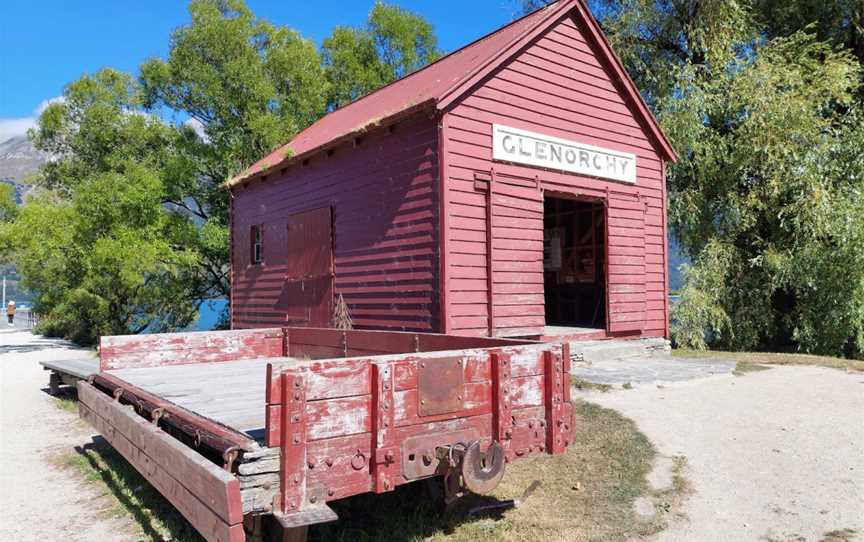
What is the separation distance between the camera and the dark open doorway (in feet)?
48.9

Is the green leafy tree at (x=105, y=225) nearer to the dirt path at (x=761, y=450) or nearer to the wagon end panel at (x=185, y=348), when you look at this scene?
the wagon end panel at (x=185, y=348)

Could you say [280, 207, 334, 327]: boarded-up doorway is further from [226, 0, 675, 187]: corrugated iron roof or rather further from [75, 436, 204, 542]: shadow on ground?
[75, 436, 204, 542]: shadow on ground

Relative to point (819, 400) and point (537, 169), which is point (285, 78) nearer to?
point (537, 169)

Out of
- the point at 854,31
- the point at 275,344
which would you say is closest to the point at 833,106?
the point at 854,31

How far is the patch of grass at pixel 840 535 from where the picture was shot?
434cm

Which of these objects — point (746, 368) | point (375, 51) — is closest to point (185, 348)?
point (746, 368)

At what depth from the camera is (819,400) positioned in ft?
27.1

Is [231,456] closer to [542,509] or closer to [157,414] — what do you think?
[157,414]

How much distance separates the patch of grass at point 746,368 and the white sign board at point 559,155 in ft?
12.9

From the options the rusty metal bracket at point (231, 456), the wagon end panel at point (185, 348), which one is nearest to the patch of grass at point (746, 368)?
the wagon end panel at point (185, 348)

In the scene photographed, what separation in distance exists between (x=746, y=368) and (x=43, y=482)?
10.3 meters

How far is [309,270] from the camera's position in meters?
12.6

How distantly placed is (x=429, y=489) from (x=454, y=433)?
1365mm

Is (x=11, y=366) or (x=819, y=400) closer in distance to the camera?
(x=819, y=400)
